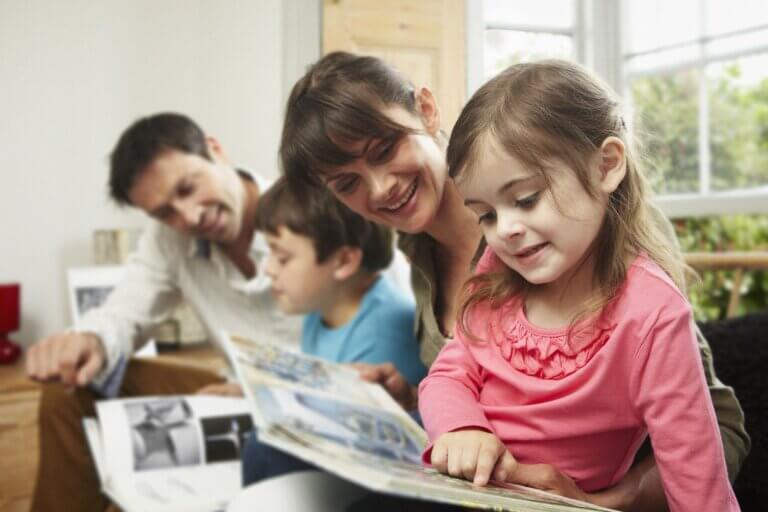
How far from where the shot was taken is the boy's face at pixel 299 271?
1212 millimetres

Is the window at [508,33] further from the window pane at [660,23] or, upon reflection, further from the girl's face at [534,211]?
the window pane at [660,23]

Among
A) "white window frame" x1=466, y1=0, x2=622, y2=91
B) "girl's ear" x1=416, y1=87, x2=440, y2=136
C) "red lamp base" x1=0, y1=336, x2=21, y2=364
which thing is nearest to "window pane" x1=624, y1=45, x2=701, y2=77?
"white window frame" x1=466, y1=0, x2=622, y2=91

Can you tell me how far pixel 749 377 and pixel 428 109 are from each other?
1.47ft

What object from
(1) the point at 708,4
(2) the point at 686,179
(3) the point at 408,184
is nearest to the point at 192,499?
(3) the point at 408,184

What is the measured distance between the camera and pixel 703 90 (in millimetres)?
2314

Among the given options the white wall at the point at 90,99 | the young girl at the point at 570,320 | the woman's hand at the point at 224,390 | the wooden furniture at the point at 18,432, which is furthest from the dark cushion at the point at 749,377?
the white wall at the point at 90,99

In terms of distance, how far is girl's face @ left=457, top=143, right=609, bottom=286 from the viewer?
561mm

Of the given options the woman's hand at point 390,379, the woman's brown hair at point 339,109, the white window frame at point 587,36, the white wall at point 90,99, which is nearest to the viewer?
the woman's brown hair at point 339,109

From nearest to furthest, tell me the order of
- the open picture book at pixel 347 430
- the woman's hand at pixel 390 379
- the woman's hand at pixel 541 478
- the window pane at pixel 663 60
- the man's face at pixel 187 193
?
the open picture book at pixel 347 430 → the woman's hand at pixel 541 478 → the woman's hand at pixel 390 379 → the man's face at pixel 187 193 → the window pane at pixel 663 60

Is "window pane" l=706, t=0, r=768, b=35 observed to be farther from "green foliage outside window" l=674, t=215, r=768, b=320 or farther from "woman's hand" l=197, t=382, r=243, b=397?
"woman's hand" l=197, t=382, r=243, b=397

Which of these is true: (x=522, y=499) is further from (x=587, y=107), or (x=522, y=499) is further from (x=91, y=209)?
(x=91, y=209)

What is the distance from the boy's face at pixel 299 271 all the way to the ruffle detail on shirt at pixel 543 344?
60 cm

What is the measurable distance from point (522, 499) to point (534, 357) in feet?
0.52

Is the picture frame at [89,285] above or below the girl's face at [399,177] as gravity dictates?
below
